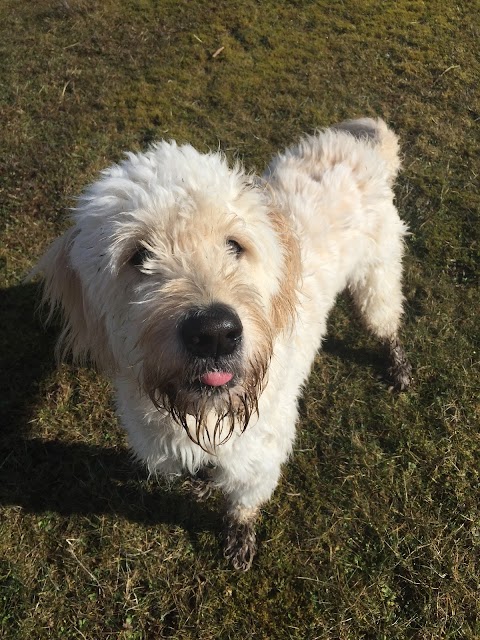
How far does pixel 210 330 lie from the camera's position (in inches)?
75.6

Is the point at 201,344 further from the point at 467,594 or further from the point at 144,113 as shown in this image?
the point at 144,113

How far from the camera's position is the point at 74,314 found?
2.64 m

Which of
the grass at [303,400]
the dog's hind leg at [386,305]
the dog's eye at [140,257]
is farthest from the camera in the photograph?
the dog's hind leg at [386,305]

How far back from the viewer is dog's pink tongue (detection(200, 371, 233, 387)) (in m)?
2.05

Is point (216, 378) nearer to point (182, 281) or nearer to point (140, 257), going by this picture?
point (182, 281)

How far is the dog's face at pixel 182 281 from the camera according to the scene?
2021 millimetres

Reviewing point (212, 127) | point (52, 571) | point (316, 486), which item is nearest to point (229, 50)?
point (212, 127)

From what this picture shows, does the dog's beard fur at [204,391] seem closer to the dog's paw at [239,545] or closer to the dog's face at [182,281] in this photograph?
the dog's face at [182,281]

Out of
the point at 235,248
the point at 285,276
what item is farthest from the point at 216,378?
the point at 285,276

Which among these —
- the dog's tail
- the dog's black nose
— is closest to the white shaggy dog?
the dog's black nose

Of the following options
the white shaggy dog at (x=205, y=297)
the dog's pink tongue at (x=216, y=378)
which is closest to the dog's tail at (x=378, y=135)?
the white shaggy dog at (x=205, y=297)

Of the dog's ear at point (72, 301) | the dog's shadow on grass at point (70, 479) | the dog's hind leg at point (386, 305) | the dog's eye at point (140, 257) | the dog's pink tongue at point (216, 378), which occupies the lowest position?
the dog's shadow on grass at point (70, 479)

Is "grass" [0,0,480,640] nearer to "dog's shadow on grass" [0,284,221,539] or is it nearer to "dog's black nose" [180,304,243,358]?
"dog's shadow on grass" [0,284,221,539]

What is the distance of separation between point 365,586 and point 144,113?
17.9 ft
